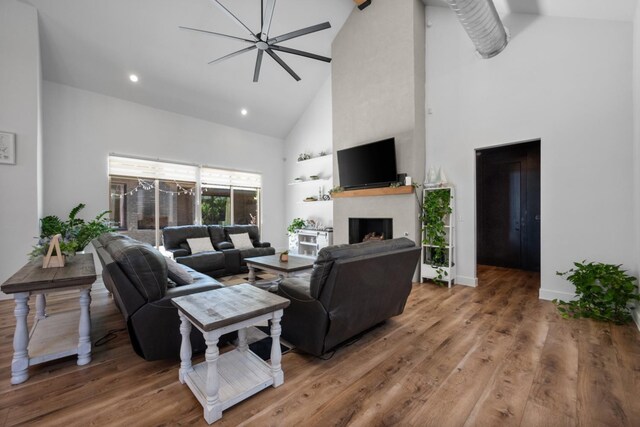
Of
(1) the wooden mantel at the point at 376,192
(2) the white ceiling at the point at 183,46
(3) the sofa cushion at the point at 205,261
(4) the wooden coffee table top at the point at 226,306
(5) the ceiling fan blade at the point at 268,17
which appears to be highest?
(2) the white ceiling at the point at 183,46

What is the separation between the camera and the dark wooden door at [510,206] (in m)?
5.14

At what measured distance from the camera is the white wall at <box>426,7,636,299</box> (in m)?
3.22

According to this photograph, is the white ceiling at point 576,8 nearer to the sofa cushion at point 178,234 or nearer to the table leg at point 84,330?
the table leg at point 84,330

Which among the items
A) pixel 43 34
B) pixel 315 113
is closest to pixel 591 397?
pixel 315 113

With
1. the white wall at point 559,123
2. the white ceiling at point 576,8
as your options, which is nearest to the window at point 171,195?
the white wall at point 559,123

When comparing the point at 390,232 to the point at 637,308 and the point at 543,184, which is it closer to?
the point at 543,184

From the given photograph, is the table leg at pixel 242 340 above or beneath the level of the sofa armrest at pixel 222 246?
beneath

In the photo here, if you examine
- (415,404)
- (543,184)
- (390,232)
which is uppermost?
(543,184)

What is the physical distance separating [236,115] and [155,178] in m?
2.33

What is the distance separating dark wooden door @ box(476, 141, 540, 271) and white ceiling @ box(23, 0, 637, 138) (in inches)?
97.5

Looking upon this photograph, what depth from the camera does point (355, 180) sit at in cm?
522

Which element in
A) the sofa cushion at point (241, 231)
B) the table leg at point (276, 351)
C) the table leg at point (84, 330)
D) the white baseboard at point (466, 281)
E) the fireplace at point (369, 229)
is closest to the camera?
the table leg at point (276, 351)

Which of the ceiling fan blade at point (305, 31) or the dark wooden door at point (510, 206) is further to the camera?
the dark wooden door at point (510, 206)

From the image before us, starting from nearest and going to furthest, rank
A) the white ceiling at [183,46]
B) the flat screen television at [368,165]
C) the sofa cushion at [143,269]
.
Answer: the sofa cushion at [143,269] < the white ceiling at [183,46] < the flat screen television at [368,165]
